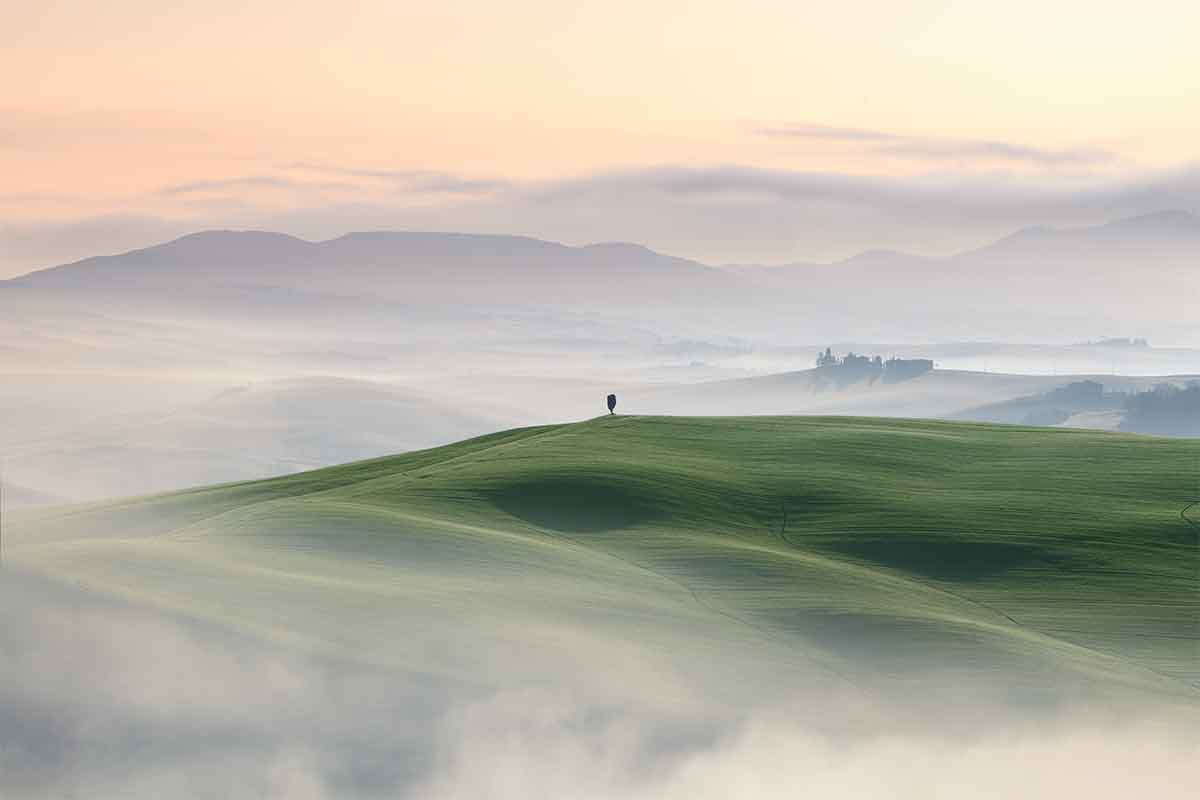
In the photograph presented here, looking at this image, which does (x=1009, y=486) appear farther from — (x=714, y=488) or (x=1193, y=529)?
(x=714, y=488)

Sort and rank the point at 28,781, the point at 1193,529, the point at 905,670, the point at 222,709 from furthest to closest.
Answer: the point at 1193,529 → the point at 905,670 → the point at 222,709 → the point at 28,781

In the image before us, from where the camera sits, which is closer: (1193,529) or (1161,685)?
(1161,685)

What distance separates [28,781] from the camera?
20688 millimetres

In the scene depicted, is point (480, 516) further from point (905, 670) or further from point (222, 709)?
point (222, 709)

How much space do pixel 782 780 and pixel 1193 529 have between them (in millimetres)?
24509

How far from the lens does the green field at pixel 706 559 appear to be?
92.4 ft

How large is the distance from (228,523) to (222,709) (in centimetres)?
1542

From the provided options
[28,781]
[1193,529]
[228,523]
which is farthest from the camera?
[1193,529]

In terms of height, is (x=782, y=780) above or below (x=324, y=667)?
below

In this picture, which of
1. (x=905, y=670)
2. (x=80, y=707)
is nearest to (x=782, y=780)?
(x=905, y=670)

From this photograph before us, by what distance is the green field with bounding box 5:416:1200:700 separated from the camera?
92.4 ft

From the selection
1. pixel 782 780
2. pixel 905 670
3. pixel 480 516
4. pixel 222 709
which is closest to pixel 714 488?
pixel 480 516

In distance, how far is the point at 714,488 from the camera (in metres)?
47.4

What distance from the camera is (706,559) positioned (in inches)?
1478
